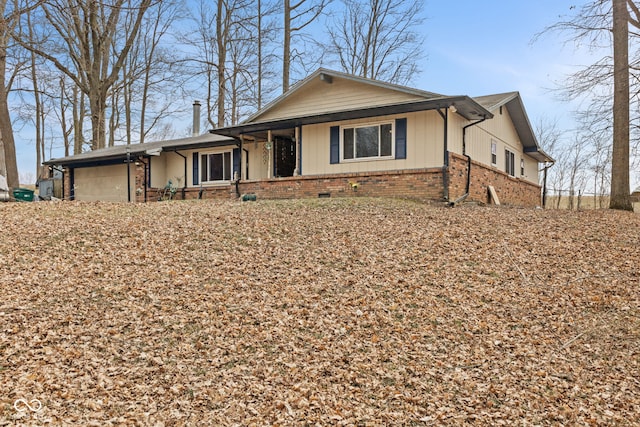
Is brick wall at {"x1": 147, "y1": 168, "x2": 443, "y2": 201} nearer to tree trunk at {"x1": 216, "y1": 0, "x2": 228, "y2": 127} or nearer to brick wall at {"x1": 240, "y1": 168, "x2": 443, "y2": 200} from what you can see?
brick wall at {"x1": 240, "y1": 168, "x2": 443, "y2": 200}

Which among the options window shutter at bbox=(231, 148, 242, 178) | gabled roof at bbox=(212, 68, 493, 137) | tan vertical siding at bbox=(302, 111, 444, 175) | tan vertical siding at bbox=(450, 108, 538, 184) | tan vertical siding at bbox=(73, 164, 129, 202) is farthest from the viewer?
tan vertical siding at bbox=(73, 164, 129, 202)

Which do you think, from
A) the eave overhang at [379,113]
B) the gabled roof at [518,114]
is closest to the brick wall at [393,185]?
the eave overhang at [379,113]

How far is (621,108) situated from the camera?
12.0 meters

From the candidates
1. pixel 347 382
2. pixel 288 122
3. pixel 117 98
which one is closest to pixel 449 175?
pixel 288 122

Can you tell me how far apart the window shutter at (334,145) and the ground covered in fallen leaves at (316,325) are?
18.3 ft

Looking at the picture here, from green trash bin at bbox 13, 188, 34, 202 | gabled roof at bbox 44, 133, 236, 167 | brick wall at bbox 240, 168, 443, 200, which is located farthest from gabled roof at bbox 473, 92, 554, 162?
green trash bin at bbox 13, 188, 34, 202

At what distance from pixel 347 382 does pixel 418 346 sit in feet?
2.89

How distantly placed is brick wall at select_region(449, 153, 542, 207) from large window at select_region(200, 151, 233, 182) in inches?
327

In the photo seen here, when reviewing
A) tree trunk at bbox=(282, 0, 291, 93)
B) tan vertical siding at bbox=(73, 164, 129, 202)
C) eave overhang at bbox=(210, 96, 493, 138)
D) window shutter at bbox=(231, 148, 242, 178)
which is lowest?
tan vertical siding at bbox=(73, 164, 129, 202)

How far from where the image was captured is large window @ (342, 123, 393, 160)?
1235cm

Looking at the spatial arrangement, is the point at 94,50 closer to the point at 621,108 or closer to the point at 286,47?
the point at 286,47

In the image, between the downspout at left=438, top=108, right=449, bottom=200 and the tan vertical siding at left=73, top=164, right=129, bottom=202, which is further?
the tan vertical siding at left=73, top=164, right=129, bottom=202

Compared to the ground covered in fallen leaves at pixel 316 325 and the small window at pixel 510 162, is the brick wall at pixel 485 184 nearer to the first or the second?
the small window at pixel 510 162

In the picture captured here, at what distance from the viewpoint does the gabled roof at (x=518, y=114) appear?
14.3 meters
